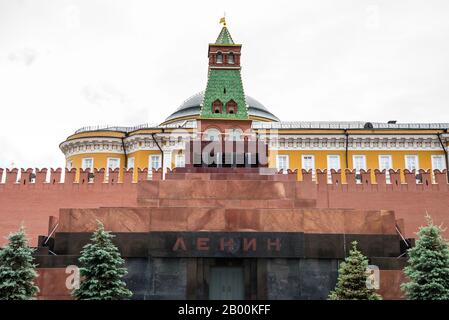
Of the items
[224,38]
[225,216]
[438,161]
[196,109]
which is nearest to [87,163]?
[196,109]

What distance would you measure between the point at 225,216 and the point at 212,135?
4606 mm

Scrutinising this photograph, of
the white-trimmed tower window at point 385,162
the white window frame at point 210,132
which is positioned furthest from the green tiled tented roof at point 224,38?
the white-trimmed tower window at point 385,162

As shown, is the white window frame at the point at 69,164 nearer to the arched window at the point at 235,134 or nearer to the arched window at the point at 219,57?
the arched window at the point at 219,57

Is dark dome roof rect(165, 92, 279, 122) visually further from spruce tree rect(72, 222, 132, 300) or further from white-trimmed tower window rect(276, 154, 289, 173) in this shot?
spruce tree rect(72, 222, 132, 300)

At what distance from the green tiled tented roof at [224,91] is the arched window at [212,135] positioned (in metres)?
0.55

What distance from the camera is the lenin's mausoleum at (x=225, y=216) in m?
15.8

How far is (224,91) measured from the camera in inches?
823

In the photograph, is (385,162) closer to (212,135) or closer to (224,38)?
(224,38)

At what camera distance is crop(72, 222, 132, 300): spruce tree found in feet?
45.3

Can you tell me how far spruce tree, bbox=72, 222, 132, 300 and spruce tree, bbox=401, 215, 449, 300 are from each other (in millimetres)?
7129

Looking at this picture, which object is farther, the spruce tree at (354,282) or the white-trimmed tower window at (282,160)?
the white-trimmed tower window at (282,160)
